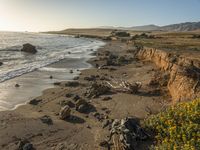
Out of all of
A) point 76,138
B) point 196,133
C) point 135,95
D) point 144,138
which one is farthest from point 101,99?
point 196,133

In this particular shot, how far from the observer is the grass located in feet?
33.1

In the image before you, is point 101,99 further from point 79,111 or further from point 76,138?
point 76,138

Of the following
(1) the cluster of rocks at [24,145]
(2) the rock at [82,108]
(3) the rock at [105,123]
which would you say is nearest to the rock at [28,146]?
(1) the cluster of rocks at [24,145]

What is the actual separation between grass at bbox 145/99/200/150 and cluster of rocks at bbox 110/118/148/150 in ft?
1.61

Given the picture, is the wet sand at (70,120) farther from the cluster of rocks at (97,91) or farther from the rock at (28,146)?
the cluster of rocks at (97,91)

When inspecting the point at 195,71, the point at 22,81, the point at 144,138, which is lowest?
the point at 22,81

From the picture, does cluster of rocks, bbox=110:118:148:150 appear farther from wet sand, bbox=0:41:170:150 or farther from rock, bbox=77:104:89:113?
rock, bbox=77:104:89:113

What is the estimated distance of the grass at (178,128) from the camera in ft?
33.1

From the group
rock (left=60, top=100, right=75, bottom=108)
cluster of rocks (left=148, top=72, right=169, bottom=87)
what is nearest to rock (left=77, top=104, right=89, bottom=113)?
rock (left=60, top=100, right=75, bottom=108)

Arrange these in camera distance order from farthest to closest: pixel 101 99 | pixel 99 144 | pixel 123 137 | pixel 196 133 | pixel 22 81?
1. pixel 22 81
2. pixel 101 99
3. pixel 99 144
4. pixel 123 137
5. pixel 196 133

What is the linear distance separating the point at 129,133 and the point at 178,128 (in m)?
1.75

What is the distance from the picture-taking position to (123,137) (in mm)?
11430

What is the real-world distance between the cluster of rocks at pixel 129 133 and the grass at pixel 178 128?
49 cm

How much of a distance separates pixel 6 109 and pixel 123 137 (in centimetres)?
942
